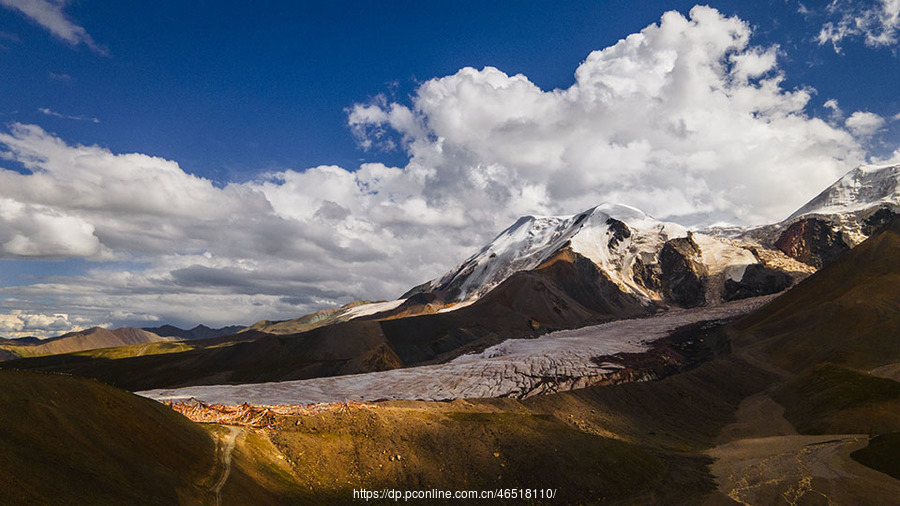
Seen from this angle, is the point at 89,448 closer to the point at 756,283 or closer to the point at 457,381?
the point at 457,381

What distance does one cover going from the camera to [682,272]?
17538cm

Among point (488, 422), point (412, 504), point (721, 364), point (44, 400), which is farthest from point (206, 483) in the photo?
point (721, 364)

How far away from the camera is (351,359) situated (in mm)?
90625

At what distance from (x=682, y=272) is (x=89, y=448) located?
191 m

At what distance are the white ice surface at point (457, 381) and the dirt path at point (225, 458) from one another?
1119cm

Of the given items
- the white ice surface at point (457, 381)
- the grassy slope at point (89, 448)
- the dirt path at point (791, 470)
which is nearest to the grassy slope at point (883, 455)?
the dirt path at point (791, 470)

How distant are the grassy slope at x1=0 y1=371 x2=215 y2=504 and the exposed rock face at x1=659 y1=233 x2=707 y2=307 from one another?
6846 inches

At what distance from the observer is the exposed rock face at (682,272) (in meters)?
166

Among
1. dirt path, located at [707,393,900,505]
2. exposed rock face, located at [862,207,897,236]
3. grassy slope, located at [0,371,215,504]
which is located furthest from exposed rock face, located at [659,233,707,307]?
grassy slope, located at [0,371,215,504]

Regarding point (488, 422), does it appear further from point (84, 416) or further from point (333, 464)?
point (84, 416)

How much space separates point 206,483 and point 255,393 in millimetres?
21879

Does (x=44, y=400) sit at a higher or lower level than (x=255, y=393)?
higher

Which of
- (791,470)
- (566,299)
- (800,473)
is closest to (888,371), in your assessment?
(791,470)

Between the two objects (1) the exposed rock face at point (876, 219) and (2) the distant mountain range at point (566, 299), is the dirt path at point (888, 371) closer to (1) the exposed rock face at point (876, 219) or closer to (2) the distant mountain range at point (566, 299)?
(2) the distant mountain range at point (566, 299)
